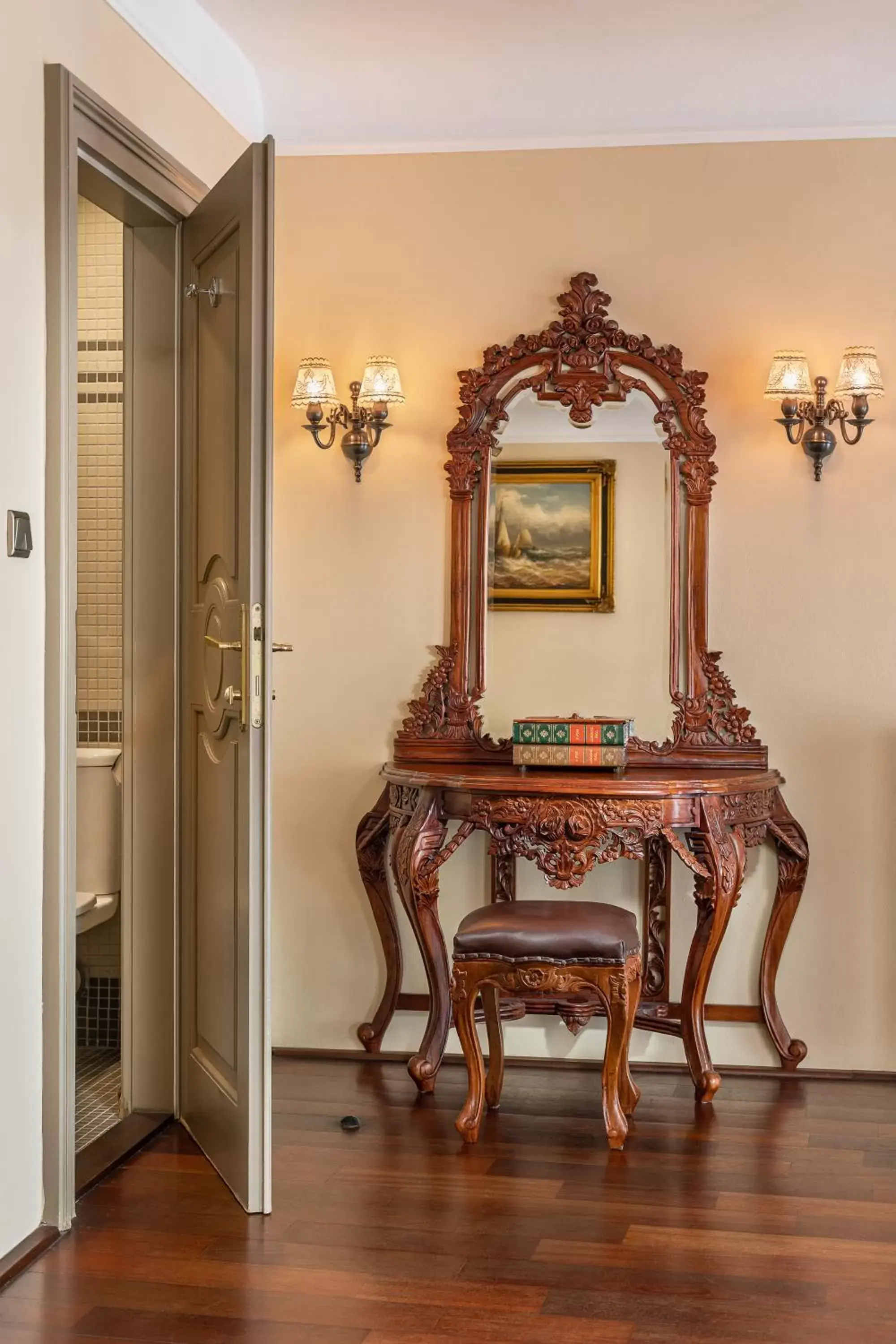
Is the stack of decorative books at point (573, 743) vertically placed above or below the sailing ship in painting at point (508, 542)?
below

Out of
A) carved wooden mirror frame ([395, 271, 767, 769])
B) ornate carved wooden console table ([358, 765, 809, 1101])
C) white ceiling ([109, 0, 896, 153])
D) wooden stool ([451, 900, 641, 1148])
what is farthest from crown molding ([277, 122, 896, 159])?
wooden stool ([451, 900, 641, 1148])

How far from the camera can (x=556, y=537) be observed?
409cm

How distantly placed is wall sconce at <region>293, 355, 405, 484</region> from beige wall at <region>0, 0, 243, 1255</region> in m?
1.32

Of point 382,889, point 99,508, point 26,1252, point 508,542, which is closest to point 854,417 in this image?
point 508,542

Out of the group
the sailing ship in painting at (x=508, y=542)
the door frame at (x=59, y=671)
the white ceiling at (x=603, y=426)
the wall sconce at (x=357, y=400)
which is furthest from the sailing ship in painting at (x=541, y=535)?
the door frame at (x=59, y=671)

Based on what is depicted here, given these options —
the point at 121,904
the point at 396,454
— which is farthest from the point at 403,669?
the point at 121,904

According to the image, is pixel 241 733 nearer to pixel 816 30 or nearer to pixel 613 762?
pixel 613 762

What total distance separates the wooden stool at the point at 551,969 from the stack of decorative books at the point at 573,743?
468 mm

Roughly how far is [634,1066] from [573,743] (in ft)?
3.29

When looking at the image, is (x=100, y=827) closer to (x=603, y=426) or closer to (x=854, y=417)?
(x=603, y=426)

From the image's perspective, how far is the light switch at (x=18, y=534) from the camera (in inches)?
107

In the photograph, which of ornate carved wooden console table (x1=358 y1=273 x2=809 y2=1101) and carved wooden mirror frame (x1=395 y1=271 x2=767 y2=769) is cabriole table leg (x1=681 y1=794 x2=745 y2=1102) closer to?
ornate carved wooden console table (x1=358 y1=273 x2=809 y2=1101)

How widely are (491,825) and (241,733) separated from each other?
919 mm

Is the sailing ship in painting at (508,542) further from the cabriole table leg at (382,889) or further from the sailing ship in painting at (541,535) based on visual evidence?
the cabriole table leg at (382,889)
